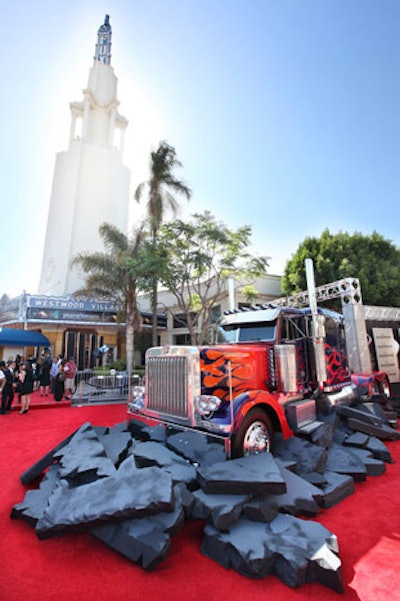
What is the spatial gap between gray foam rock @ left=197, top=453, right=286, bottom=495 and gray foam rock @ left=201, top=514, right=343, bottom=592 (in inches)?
11.4

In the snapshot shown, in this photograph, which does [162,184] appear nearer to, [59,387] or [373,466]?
[59,387]

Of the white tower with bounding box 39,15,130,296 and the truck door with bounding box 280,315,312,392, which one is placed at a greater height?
the white tower with bounding box 39,15,130,296

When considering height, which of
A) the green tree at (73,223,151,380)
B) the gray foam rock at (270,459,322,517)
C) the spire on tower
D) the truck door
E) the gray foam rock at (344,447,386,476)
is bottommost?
the gray foam rock at (344,447,386,476)

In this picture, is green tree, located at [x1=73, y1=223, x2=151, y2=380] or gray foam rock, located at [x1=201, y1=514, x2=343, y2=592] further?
green tree, located at [x1=73, y1=223, x2=151, y2=380]

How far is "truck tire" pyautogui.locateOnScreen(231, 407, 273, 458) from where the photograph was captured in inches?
149

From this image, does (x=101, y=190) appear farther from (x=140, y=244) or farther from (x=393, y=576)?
(x=393, y=576)

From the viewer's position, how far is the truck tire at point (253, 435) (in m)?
3.79

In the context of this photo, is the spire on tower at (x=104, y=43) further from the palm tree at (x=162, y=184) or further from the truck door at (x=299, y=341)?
the truck door at (x=299, y=341)

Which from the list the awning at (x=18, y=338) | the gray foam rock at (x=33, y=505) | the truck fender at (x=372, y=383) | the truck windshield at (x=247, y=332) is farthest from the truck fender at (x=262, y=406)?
the awning at (x=18, y=338)

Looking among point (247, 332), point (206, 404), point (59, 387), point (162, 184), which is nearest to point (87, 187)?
point (162, 184)

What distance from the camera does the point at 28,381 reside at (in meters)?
8.77

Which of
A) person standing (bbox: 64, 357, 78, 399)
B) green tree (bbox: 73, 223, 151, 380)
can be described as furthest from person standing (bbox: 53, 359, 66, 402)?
green tree (bbox: 73, 223, 151, 380)

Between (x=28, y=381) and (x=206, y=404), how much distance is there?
7.31 m

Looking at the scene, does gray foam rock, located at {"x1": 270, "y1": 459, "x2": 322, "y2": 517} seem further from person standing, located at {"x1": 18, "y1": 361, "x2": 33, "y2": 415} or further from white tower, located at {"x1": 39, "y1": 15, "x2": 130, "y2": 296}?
white tower, located at {"x1": 39, "y1": 15, "x2": 130, "y2": 296}
